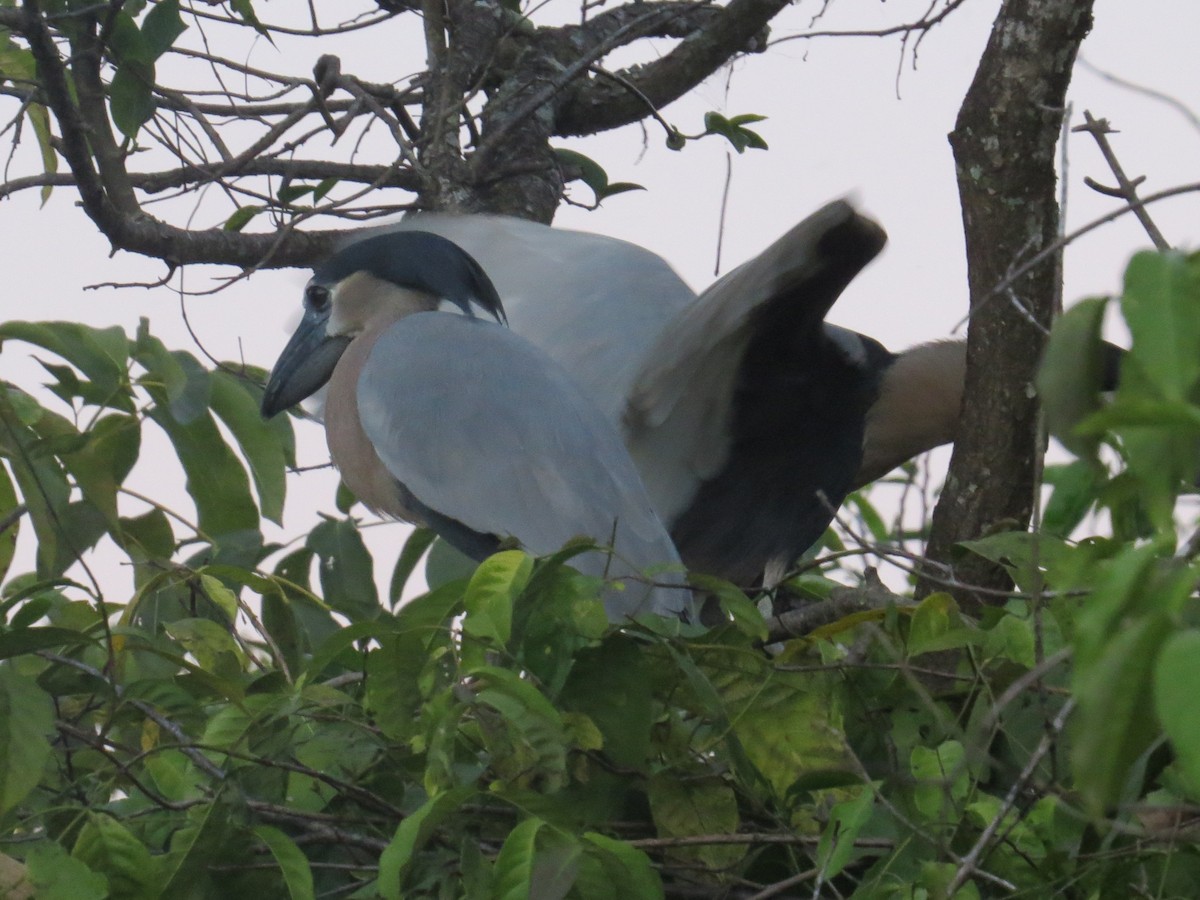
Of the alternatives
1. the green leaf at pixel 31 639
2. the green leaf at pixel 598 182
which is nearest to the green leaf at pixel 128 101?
the green leaf at pixel 598 182

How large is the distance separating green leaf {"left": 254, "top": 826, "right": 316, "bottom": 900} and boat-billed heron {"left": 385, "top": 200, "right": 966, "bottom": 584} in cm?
115

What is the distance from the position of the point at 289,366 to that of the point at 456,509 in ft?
1.35

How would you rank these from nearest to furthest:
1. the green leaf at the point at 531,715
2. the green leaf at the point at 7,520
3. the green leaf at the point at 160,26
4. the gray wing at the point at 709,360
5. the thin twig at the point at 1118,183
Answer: the thin twig at the point at 1118,183, the green leaf at the point at 531,715, the green leaf at the point at 7,520, the green leaf at the point at 160,26, the gray wing at the point at 709,360

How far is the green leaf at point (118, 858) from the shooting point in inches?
30.5

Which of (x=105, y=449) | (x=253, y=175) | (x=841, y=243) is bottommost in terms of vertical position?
(x=105, y=449)

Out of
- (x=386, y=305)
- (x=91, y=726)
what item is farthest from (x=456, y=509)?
(x=91, y=726)

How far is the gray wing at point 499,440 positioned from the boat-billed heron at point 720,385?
0.15 metres

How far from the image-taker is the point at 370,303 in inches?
84.4

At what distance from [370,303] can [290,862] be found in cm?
145

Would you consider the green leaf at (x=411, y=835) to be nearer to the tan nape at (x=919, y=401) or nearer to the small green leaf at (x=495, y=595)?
the small green leaf at (x=495, y=595)

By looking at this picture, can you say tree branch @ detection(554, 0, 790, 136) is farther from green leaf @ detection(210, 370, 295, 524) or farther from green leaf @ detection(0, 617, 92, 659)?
green leaf @ detection(0, 617, 92, 659)

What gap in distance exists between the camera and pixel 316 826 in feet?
2.97

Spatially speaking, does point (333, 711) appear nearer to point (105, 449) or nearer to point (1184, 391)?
point (105, 449)

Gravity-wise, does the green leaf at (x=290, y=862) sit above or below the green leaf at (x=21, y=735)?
below
